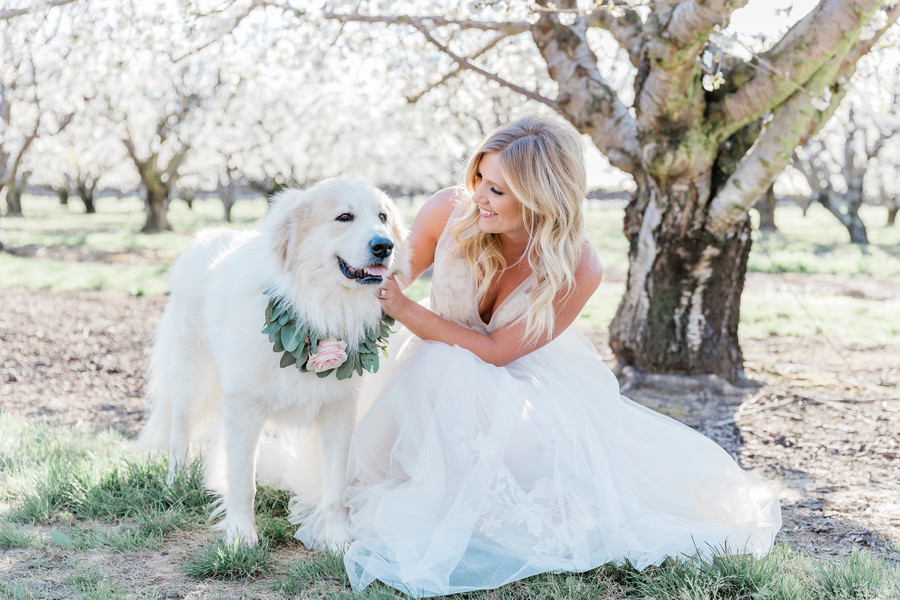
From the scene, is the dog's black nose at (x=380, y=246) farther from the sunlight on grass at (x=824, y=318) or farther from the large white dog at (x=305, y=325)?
the sunlight on grass at (x=824, y=318)

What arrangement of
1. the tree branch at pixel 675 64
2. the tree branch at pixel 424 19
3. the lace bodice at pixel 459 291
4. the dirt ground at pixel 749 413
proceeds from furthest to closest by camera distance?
the tree branch at pixel 424 19
the tree branch at pixel 675 64
the lace bodice at pixel 459 291
the dirt ground at pixel 749 413

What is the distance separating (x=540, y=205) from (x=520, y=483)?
1017 mm

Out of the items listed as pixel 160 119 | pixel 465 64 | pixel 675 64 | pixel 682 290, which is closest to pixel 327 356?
pixel 675 64

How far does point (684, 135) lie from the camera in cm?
438

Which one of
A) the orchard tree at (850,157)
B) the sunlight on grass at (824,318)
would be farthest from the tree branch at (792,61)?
the orchard tree at (850,157)

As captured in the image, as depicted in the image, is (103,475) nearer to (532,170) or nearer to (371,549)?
(371,549)

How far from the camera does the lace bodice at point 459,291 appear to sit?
9.55 feet

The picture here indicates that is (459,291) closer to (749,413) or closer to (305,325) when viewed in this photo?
(305,325)

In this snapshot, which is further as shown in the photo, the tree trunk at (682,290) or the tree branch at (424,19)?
the tree trunk at (682,290)

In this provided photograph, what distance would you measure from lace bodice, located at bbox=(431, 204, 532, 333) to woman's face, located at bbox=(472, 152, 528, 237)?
0.69ft

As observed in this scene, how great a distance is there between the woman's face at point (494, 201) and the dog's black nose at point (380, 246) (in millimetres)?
529

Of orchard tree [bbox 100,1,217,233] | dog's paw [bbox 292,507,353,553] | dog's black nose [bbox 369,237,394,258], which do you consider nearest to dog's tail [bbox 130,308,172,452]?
dog's paw [bbox 292,507,353,553]

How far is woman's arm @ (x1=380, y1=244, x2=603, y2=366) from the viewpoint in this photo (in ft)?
8.89

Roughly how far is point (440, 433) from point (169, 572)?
1.05 m
